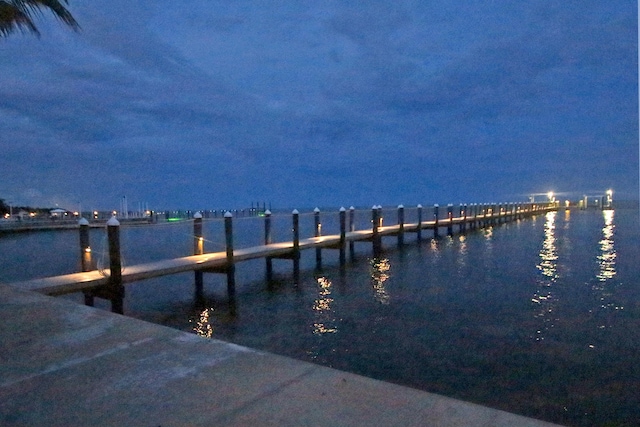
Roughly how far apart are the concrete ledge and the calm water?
8.51 ft

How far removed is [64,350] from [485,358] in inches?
188

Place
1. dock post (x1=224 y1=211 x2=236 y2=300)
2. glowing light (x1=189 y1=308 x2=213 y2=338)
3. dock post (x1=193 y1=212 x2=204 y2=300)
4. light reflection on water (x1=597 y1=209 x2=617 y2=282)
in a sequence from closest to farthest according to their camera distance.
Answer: glowing light (x1=189 y1=308 x2=213 y2=338) → dock post (x1=193 y1=212 x2=204 y2=300) → dock post (x1=224 y1=211 x2=236 y2=300) → light reflection on water (x1=597 y1=209 x2=617 y2=282)

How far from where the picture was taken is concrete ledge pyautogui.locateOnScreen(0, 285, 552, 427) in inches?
88.1

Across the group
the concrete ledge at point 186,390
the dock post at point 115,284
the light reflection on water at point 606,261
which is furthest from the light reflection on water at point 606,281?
the dock post at point 115,284

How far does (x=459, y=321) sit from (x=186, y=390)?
5828 mm

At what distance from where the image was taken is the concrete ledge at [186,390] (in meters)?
2.24

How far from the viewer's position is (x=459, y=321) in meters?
7.41

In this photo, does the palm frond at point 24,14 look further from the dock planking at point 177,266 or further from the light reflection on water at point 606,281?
the light reflection on water at point 606,281

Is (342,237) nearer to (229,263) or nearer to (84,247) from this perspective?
(229,263)

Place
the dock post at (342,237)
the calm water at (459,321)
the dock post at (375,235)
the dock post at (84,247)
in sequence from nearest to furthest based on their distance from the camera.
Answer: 1. the calm water at (459,321)
2. the dock post at (84,247)
3. the dock post at (342,237)
4. the dock post at (375,235)

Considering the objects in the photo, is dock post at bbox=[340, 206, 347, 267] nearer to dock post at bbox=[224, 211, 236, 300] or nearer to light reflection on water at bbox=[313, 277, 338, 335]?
light reflection on water at bbox=[313, 277, 338, 335]

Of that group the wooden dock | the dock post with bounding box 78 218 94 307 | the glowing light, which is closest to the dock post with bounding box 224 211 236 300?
the wooden dock

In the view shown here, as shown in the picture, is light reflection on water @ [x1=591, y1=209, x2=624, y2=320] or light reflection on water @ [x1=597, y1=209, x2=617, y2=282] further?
light reflection on water @ [x1=597, y1=209, x2=617, y2=282]

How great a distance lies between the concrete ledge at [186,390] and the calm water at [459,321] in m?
2.59
